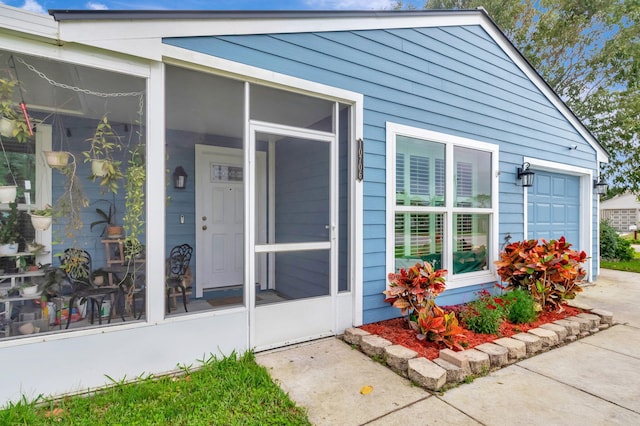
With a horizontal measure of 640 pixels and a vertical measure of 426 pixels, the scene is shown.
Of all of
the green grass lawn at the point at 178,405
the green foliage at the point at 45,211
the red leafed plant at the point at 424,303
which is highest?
the green foliage at the point at 45,211

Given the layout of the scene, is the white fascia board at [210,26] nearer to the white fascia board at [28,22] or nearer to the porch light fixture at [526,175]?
the white fascia board at [28,22]

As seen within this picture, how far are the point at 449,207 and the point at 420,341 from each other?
5.92ft

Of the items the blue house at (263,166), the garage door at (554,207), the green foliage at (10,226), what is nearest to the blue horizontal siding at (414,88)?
the blue house at (263,166)

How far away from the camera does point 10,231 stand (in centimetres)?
208

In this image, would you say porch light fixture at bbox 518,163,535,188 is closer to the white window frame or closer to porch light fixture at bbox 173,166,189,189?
the white window frame

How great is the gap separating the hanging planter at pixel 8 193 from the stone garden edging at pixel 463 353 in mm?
2699

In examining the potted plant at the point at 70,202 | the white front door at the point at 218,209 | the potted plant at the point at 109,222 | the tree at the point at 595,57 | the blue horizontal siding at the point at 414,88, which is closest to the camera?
the potted plant at the point at 70,202

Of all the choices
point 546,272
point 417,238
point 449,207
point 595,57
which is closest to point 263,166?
point 417,238

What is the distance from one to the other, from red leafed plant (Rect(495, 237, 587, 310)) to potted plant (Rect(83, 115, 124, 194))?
4242 mm

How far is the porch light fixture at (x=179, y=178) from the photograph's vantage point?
375 cm

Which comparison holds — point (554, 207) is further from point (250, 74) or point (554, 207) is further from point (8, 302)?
point (8, 302)

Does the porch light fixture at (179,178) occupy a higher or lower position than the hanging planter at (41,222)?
higher

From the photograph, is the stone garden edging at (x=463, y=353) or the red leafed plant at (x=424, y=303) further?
the red leafed plant at (x=424, y=303)

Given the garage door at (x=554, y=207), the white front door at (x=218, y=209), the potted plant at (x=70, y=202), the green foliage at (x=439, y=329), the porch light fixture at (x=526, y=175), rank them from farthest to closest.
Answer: the garage door at (x=554, y=207) < the porch light fixture at (x=526, y=175) < the white front door at (x=218, y=209) < the green foliage at (x=439, y=329) < the potted plant at (x=70, y=202)
